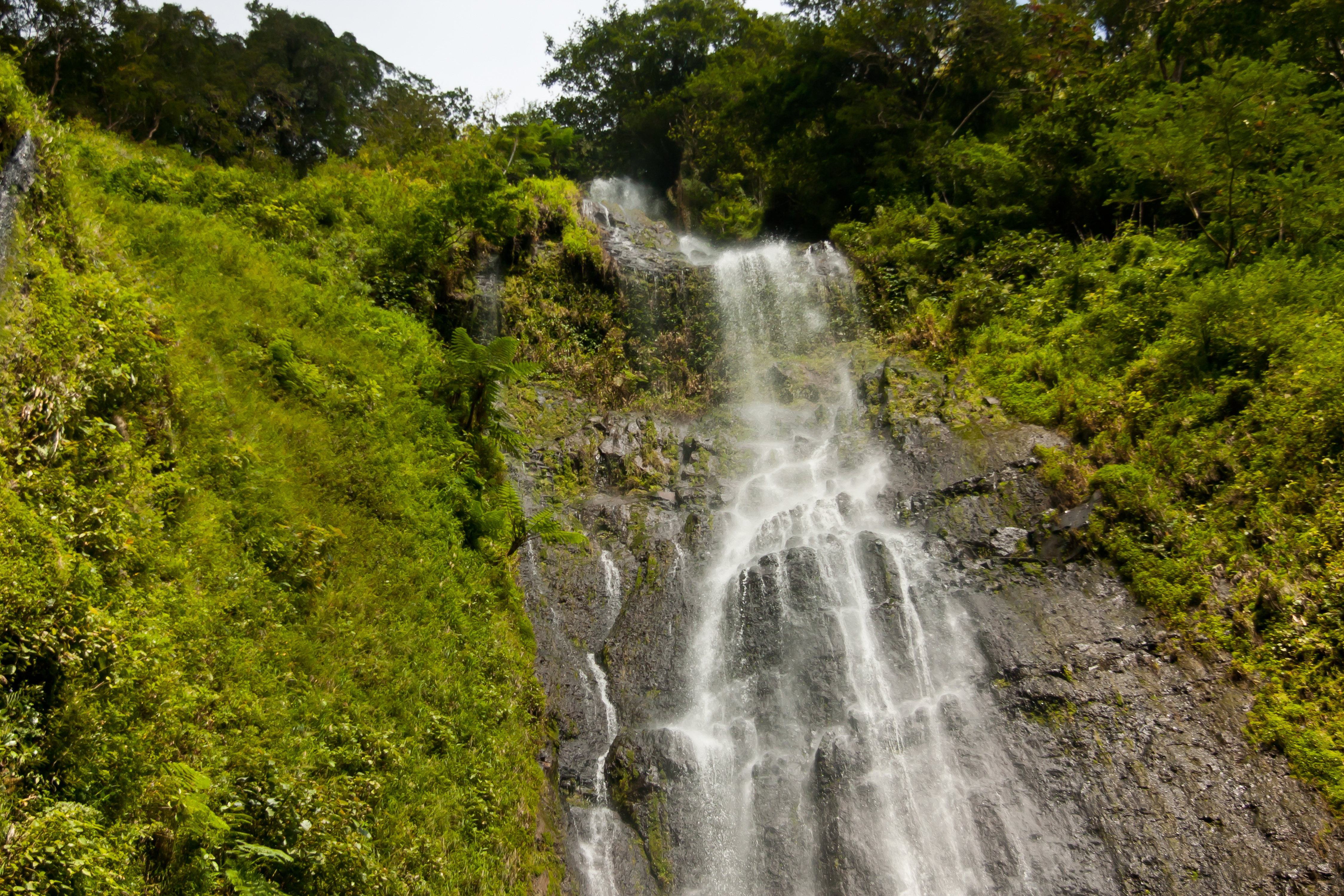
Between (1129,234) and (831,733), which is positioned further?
(1129,234)

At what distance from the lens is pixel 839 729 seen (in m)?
8.77

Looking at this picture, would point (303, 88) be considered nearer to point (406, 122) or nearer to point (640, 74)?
point (406, 122)

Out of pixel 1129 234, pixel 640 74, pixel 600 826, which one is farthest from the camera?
pixel 640 74

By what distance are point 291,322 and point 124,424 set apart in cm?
455

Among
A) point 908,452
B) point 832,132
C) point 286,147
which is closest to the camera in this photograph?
point 908,452

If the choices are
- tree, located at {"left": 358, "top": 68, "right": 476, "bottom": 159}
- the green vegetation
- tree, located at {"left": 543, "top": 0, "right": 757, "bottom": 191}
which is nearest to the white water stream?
the green vegetation

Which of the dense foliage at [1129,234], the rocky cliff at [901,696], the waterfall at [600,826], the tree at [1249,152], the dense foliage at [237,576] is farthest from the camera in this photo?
the tree at [1249,152]

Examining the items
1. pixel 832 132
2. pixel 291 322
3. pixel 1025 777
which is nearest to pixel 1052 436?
pixel 1025 777

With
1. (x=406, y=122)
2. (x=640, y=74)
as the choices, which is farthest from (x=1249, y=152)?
(x=640, y=74)

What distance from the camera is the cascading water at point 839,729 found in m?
7.56

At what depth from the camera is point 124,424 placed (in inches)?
226

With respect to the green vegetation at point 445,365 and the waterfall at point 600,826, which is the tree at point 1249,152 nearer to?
the green vegetation at point 445,365

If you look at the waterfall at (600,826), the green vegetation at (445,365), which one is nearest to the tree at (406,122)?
the green vegetation at (445,365)

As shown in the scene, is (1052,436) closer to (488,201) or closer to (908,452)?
(908,452)
